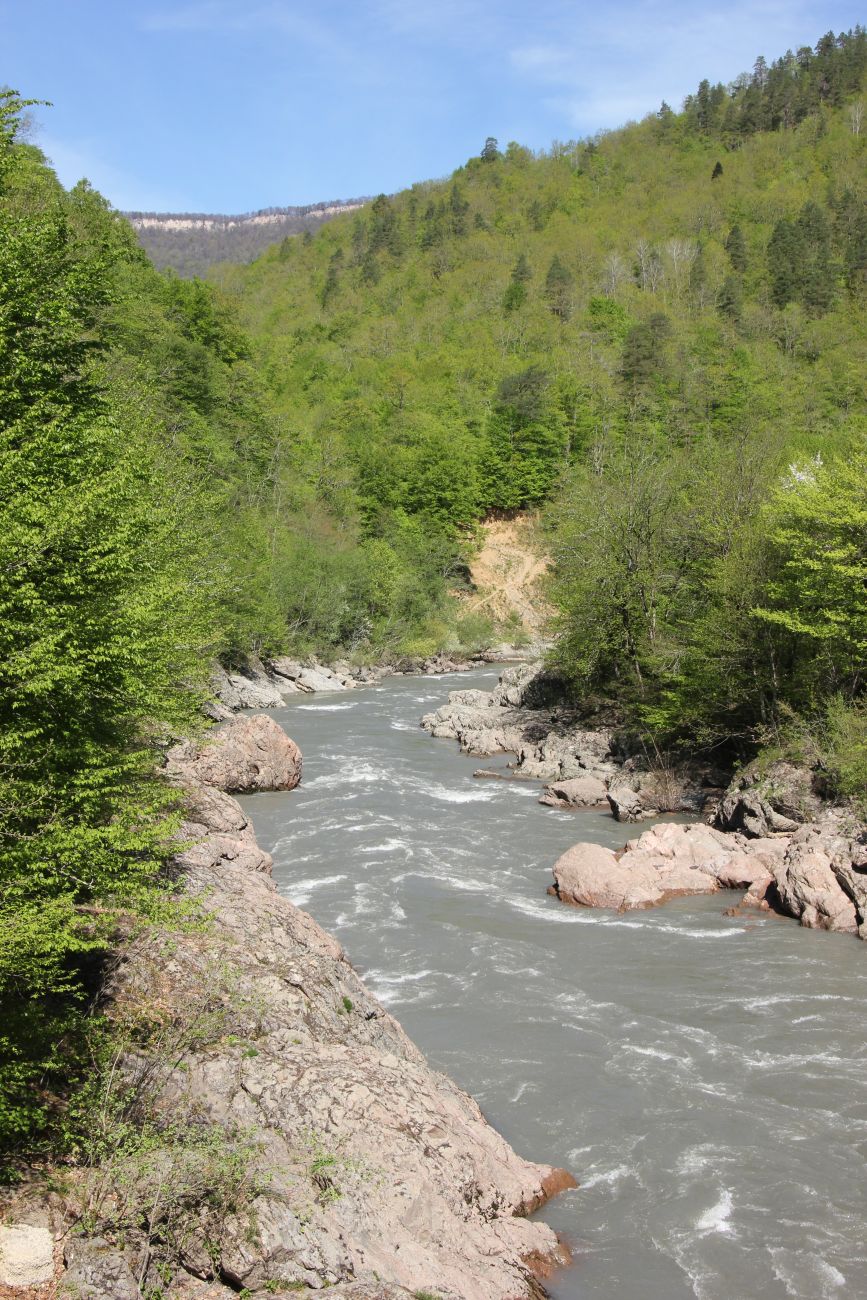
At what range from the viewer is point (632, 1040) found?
13242 mm

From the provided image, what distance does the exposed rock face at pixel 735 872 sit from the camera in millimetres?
17188

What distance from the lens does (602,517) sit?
3219 centimetres

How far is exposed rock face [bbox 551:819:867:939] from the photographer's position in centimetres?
1719

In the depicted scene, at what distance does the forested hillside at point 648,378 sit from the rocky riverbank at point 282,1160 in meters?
15.1

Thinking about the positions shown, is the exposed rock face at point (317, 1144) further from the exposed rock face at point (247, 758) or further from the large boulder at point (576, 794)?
the large boulder at point (576, 794)

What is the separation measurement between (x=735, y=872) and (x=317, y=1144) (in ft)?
43.9

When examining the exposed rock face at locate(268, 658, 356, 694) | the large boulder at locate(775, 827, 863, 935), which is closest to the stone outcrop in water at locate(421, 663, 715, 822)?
the large boulder at locate(775, 827, 863, 935)

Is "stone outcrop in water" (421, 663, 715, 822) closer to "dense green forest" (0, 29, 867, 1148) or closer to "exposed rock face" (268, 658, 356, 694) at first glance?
"dense green forest" (0, 29, 867, 1148)

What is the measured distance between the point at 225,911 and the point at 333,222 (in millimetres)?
152287

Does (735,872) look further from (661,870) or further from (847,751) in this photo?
(847,751)

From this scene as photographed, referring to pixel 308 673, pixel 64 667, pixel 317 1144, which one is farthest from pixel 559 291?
pixel 317 1144

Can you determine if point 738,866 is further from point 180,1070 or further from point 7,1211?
point 7,1211

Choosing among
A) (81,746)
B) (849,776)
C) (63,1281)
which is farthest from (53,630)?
(849,776)

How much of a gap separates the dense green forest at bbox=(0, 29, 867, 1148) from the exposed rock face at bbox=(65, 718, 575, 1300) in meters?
1.24
